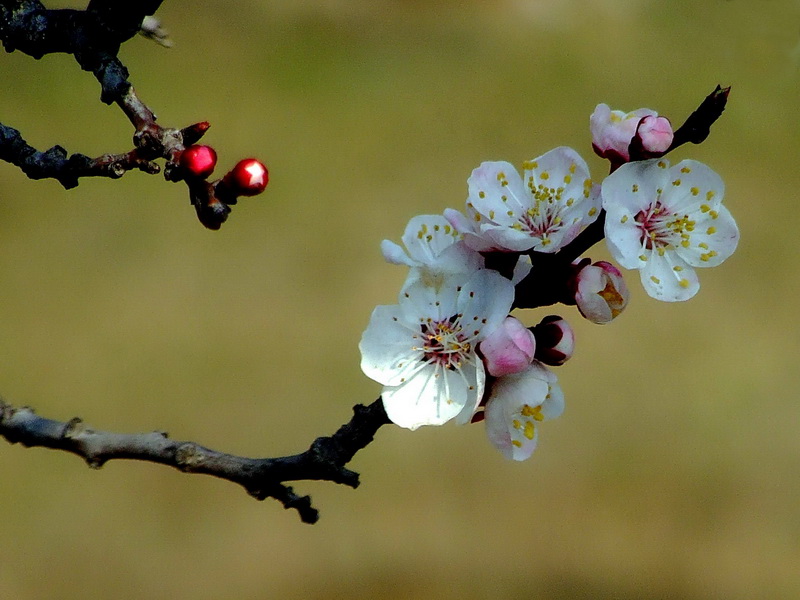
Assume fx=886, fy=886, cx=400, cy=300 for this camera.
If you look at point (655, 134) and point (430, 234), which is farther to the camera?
point (430, 234)

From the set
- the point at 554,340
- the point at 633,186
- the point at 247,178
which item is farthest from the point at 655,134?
the point at 247,178

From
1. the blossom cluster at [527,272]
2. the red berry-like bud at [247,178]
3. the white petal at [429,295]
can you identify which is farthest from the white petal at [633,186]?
the red berry-like bud at [247,178]

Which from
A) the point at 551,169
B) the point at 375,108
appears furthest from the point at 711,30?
the point at 551,169

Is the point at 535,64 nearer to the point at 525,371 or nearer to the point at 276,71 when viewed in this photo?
the point at 276,71

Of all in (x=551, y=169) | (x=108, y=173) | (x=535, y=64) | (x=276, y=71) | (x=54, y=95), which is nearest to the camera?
(x=108, y=173)

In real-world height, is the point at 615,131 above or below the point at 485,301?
above

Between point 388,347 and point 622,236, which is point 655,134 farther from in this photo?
point 388,347
